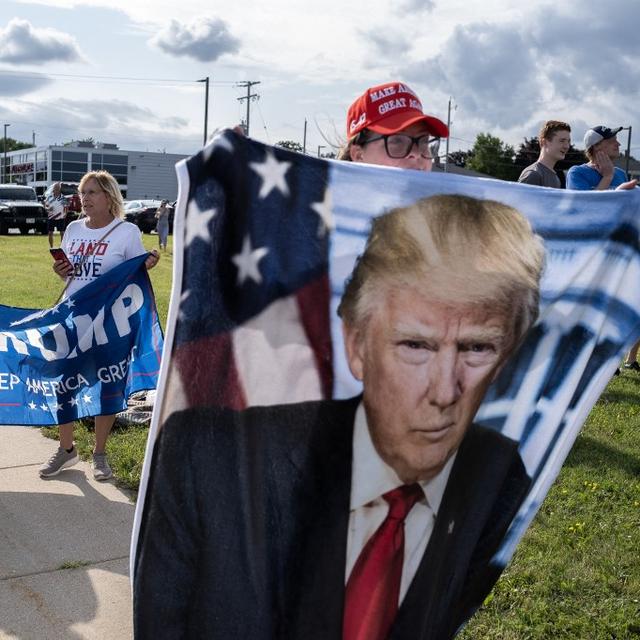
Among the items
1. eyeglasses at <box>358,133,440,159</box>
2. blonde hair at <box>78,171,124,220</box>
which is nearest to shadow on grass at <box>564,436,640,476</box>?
blonde hair at <box>78,171,124,220</box>

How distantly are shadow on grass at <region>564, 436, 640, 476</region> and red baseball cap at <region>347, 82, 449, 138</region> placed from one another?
11.9 feet

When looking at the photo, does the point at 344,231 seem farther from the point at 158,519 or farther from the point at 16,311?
the point at 16,311

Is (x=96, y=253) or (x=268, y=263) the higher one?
(x=268, y=263)

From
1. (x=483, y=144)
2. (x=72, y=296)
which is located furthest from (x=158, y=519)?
(x=483, y=144)

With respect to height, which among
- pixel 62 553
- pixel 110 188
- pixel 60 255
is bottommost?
pixel 62 553

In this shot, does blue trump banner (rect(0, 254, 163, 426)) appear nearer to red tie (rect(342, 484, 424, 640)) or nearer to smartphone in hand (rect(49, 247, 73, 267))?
smartphone in hand (rect(49, 247, 73, 267))

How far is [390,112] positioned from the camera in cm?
306

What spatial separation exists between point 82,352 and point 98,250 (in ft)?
2.11

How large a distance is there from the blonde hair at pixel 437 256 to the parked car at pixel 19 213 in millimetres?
33323

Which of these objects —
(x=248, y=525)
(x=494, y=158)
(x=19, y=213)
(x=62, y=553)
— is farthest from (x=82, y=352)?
(x=494, y=158)

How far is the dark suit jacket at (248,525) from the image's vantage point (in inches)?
91.4

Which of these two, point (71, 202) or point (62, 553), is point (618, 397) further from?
point (71, 202)

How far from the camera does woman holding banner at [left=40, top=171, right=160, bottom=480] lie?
562 centimetres

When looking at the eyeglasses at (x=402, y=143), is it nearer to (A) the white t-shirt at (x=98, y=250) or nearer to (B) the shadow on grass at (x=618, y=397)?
(A) the white t-shirt at (x=98, y=250)
